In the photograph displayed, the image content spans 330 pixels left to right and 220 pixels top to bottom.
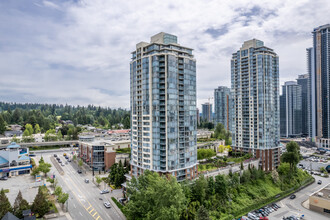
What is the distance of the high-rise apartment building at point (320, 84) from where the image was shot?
113556mm

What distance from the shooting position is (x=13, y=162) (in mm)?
63562

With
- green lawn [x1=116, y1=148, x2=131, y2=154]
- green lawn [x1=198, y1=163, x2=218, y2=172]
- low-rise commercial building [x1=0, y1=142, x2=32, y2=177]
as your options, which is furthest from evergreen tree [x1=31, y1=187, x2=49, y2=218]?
green lawn [x1=198, y1=163, x2=218, y2=172]

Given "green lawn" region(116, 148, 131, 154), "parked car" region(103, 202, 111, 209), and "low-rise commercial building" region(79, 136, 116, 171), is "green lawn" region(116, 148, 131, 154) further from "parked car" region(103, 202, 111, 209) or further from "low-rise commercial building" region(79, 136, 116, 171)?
"parked car" region(103, 202, 111, 209)

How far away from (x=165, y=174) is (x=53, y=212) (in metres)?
22.2

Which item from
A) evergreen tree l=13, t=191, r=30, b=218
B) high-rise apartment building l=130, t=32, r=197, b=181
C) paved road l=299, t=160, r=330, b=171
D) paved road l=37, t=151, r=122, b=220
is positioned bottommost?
paved road l=299, t=160, r=330, b=171

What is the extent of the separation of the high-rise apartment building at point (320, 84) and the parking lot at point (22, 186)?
13137cm

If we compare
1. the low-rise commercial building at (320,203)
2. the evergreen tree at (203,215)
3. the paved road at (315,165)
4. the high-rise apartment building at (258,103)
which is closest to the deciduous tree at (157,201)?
the evergreen tree at (203,215)

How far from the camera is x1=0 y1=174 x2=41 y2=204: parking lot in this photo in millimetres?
47463

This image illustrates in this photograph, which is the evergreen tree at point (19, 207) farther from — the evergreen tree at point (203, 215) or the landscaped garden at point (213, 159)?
the landscaped garden at point (213, 159)

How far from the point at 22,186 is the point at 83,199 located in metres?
18.2

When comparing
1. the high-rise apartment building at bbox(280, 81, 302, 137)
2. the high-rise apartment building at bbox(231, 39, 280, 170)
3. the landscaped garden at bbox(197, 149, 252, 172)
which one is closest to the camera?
the landscaped garden at bbox(197, 149, 252, 172)

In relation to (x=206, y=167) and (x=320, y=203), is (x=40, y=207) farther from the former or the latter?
(x=320, y=203)

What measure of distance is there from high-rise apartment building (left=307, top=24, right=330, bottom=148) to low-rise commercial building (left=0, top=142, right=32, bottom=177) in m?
135

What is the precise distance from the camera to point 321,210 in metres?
48.6
